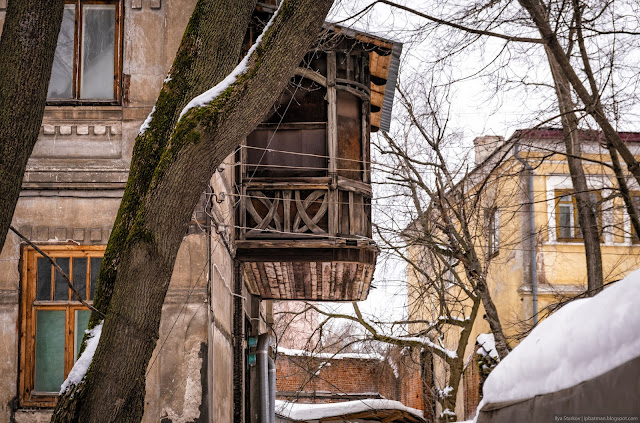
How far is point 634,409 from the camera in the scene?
3.72 meters

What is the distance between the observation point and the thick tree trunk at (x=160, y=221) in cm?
474

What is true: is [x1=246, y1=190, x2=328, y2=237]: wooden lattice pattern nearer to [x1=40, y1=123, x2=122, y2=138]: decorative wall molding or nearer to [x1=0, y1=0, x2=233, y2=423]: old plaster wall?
[x1=0, y1=0, x2=233, y2=423]: old plaster wall

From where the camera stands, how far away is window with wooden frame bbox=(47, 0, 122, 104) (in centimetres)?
1005

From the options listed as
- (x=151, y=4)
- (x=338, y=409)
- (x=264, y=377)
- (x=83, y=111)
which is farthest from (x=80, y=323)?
(x=338, y=409)

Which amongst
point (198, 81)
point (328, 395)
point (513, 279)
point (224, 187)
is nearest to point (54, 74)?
point (224, 187)

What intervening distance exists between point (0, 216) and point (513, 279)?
20.4m

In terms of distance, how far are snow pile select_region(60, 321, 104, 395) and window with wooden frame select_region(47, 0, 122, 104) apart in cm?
552

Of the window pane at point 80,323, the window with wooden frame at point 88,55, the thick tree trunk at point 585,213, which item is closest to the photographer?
the window pane at point 80,323

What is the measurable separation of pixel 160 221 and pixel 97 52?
234 inches

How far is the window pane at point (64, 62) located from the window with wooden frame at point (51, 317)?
1.91 meters

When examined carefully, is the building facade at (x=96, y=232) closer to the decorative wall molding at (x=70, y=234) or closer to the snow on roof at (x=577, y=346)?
the decorative wall molding at (x=70, y=234)

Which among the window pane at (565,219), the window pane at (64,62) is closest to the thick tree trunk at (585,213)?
the window pane at (64,62)

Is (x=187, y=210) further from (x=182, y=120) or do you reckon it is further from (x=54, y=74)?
(x=54, y=74)

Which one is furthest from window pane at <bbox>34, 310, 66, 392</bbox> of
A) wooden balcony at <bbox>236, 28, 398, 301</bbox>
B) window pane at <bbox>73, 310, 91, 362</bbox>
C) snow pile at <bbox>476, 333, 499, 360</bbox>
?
snow pile at <bbox>476, 333, 499, 360</bbox>
